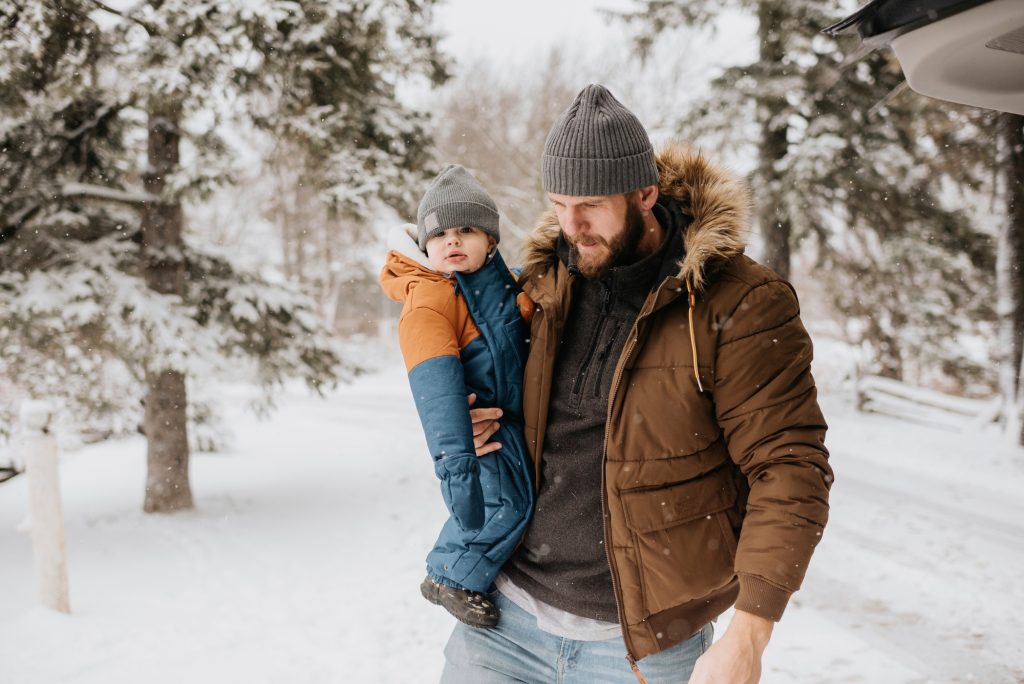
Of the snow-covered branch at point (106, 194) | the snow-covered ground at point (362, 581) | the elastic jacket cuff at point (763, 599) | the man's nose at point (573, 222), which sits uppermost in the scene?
the snow-covered branch at point (106, 194)

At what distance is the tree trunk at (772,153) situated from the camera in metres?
11.6

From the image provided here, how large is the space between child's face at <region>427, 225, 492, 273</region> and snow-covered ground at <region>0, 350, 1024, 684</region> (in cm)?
363

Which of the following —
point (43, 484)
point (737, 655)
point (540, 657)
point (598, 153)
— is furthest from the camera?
point (43, 484)

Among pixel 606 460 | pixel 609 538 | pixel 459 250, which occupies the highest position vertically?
pixel 459 250

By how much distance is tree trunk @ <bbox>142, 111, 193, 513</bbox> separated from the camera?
30.5 ft

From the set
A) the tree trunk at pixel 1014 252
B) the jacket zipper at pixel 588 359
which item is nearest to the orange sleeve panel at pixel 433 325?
A: the jacket zipper at pixel 588 359

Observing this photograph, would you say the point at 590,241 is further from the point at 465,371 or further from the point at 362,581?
the point at 362,581

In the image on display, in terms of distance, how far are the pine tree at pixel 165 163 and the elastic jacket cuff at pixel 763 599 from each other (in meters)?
6.69

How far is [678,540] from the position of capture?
1827 millimetres

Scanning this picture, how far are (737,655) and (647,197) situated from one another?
1.12m

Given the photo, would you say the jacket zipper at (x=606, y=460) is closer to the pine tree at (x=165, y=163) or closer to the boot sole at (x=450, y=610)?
the boot sole at (x=450, y=610)

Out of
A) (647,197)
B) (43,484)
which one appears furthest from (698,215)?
(43,484)

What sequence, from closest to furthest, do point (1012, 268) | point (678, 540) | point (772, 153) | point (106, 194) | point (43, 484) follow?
point (678, 540), point (43, 484), point (106, 194), point (1012, 268), point (772, 153)

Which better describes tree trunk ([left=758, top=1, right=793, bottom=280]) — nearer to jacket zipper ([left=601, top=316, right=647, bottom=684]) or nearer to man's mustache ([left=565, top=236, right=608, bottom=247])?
man's mustache ([left=565, top=236, right=608, bottom=247])
